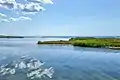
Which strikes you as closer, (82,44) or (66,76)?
(66,76)

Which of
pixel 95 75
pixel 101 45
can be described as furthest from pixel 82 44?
pixel 95 75

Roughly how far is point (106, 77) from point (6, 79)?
8.77m

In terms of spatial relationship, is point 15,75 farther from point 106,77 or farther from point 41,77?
point 106,77

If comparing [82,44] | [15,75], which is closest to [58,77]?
[15,75]

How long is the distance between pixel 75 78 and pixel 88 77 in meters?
1.22

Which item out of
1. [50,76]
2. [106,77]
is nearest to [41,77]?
[50,76]

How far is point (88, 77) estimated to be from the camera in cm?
2216

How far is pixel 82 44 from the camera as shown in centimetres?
6862

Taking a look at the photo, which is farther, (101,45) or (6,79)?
(101,45)

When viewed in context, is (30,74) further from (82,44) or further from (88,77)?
(82,44)

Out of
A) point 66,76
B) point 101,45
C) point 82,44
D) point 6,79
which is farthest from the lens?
point 82,44

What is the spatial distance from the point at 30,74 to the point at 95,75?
6068 mm

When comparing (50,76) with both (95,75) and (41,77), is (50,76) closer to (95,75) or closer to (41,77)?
(41,77)

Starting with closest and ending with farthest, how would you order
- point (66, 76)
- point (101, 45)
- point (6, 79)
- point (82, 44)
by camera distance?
1. point (6, 79)
2. point (66, 76)
3. point (101, 45)
4. point (82, 44)
